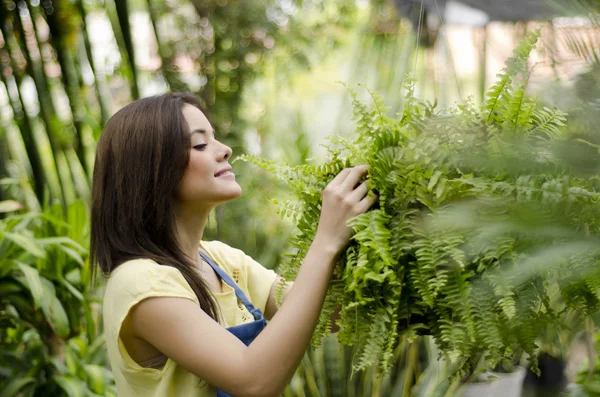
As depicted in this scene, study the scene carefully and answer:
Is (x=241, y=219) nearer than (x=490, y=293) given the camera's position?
No

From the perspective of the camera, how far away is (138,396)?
52.6 inches

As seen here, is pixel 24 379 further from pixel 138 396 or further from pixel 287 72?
pixel 287 72

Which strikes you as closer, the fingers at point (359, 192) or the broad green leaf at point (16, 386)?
the fingers at point (359, 192)

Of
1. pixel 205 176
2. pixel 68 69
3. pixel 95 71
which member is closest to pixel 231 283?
pixel 205 176

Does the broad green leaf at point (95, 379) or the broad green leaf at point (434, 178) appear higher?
the broad green leaf at point (434, 178)

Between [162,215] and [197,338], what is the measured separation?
326 mm

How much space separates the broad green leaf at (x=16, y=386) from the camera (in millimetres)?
2453

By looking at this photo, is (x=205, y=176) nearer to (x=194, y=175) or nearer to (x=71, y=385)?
(x=194, y=175)

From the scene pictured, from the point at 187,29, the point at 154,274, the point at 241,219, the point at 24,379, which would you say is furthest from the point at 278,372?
the point at 187,29

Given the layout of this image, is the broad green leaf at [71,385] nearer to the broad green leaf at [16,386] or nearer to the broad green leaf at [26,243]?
the broad green leaf at [16,386]

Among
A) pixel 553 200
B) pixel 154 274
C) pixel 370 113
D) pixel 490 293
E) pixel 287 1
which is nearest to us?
pixel 553 200

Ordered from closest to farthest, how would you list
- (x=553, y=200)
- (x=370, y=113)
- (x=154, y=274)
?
(x=553, y=200) → (x=370, y=113) → (x=154, y=274)

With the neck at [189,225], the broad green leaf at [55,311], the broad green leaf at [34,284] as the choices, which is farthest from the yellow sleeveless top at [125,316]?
the broad green leaf at [55,311]

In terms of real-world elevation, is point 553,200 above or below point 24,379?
above
